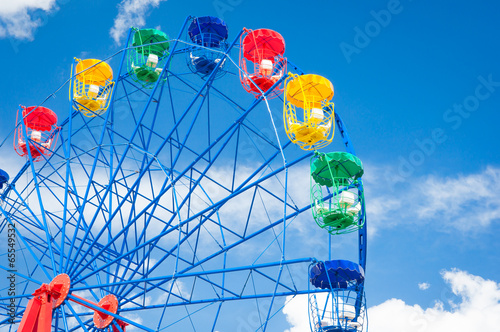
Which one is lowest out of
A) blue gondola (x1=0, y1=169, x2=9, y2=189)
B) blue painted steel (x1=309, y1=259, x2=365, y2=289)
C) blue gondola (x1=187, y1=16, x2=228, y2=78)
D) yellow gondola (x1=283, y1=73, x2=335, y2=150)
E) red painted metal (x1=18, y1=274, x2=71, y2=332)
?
red painted metal (x1=18, y1=274, x2=71, y2=332)

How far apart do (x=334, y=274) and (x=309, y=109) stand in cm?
437

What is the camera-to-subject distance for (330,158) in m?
19.0

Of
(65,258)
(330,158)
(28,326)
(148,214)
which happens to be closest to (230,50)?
(330,158)

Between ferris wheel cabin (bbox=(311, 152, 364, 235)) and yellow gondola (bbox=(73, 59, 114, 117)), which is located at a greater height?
yellow gondola (bbox=(73, 59, 114, 117))

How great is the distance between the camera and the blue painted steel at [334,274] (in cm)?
1888

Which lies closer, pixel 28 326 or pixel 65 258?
pixel 28 326

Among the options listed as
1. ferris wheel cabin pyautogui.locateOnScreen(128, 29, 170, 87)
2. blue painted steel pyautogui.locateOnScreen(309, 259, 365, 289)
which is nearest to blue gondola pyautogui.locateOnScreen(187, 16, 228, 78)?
ferris wheel cabin pyautogui.locateOnScreen(128, 29, 170, 87)

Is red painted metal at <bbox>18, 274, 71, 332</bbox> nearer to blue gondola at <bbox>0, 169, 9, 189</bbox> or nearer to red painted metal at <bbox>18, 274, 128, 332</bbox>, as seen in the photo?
red painted metal at <bbox>18, 274, 128, 332</bbox>

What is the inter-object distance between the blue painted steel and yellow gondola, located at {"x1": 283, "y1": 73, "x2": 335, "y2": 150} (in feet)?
10.3

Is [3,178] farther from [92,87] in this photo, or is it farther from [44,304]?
[44,304]

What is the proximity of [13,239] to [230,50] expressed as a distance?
513 inches

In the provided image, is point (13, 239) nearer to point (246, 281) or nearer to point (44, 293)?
point (44, 293)

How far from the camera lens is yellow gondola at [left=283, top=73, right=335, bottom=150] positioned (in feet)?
60.6

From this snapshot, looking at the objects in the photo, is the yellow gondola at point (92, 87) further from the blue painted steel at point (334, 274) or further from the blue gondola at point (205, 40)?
the blue painted steel at point (334, 274)
